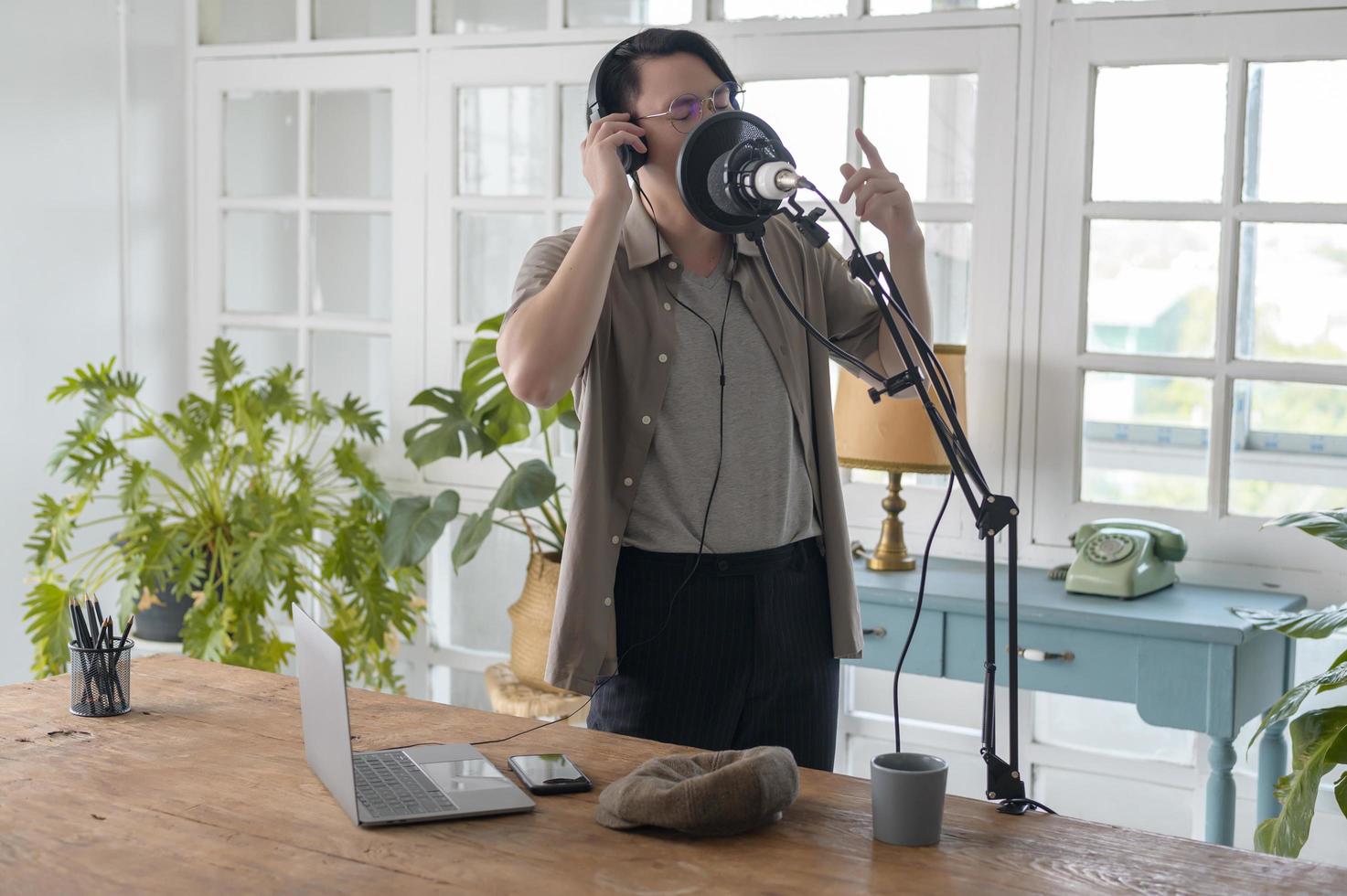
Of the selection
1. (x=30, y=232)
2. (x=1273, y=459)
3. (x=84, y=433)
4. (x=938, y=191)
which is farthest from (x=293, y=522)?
(x=1273, y=459)

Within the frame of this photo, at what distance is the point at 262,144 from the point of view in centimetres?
418

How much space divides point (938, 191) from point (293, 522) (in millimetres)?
1790

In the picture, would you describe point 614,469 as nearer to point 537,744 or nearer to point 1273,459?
point 537,744

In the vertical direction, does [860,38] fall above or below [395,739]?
above

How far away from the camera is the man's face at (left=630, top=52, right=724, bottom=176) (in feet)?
5.98

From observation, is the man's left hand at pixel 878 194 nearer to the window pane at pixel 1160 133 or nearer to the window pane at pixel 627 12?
the window pane at pixel 1160 133

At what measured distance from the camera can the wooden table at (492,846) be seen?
130cm

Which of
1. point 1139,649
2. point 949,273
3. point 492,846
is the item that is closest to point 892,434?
point 949,273

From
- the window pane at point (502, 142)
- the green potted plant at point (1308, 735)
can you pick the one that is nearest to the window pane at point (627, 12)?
the window pane at point (502, 142)

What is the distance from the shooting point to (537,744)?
67.8 inches

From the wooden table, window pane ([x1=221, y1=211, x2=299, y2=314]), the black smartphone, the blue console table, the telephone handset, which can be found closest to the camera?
the wooden table

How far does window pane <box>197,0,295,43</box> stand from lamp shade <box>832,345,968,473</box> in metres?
2.16

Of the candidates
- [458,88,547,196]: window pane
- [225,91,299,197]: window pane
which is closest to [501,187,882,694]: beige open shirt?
[458,88,547,196]: window pane

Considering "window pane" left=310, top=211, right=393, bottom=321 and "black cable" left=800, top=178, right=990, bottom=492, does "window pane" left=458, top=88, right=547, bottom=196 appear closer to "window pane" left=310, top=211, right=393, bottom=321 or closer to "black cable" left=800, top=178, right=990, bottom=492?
"window pane" left=310, top=211, right=393, bottom=321
